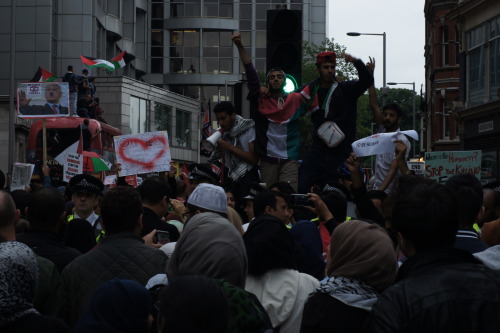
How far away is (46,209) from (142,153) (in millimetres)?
7727

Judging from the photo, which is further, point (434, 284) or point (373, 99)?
point (373, 99)

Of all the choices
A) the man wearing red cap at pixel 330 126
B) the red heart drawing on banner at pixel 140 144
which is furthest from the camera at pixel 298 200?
the red heart drawing on banner at pixel 140 144

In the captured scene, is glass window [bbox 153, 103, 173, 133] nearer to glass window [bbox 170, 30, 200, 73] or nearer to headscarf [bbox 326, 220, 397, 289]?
glass window [bbox 170, 30, 200, 73]

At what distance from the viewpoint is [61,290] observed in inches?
225

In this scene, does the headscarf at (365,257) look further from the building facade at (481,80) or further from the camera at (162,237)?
the building facade at (481,80)

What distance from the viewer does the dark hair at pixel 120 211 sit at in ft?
19.4

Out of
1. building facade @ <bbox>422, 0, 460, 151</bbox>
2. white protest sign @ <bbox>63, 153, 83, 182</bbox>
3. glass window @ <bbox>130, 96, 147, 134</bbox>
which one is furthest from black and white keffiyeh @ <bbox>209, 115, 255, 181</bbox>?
glass window @ <bbox>130, 96, 147, 134</bbox>

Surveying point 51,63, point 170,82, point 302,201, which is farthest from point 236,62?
point 302,201

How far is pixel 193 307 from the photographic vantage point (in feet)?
11.7

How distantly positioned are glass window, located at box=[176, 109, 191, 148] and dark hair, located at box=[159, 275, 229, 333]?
63696mm

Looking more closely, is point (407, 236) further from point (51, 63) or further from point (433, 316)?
point (51, 63)

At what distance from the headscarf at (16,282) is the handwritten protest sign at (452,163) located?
33.6ft

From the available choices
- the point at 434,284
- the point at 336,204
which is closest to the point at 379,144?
the point at 336,204

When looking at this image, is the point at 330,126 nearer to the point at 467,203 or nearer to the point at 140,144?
the point at 140,144
